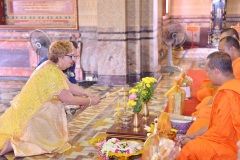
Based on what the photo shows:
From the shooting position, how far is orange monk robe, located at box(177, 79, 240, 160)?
2885 millimetres

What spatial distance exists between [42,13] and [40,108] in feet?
16.8

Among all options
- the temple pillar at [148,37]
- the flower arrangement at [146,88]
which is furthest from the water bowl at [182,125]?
the temple pillar at [148,37]

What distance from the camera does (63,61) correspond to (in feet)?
14.2

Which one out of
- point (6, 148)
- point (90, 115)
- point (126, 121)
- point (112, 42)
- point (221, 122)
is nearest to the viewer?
point (221, 122)

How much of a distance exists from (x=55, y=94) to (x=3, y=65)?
5300mm

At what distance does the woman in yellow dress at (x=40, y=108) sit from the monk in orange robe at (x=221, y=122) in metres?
1.62

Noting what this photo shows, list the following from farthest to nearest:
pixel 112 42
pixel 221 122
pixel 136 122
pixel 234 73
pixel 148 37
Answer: pixel 148 37 < pixel 112 42 < pixel 234 73 < pixel 136 122 < pixel 221 122

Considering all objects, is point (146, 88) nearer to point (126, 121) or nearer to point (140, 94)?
point (140, 94)

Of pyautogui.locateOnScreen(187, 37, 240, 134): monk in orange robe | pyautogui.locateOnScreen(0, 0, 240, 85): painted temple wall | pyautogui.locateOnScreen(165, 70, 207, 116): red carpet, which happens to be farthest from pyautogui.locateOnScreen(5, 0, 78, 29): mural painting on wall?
pyautogui.locateOnScreen(187, 37, 240, 134): monk in orange robe

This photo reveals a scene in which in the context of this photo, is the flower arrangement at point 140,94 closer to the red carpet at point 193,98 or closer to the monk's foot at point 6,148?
the red carpet at point 193,98

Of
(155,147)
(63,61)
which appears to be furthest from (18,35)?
(155,147)

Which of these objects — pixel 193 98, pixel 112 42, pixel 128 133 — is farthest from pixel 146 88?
pixel 112 42

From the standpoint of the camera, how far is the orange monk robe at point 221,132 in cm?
288

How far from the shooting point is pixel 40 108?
4320 millimetres
